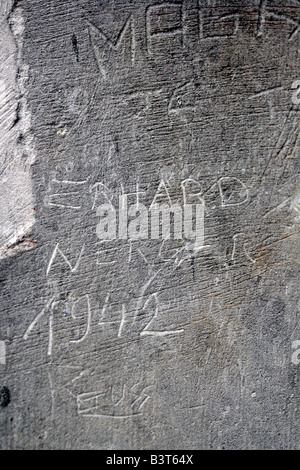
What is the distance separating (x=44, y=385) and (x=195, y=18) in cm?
173

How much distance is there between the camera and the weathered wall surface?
1871mm

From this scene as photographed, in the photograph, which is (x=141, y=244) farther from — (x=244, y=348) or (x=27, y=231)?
(x=244, y=348)

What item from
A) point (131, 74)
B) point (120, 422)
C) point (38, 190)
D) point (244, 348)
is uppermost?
point (131, 74)

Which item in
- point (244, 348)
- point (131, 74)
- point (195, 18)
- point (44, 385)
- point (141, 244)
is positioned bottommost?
point (44, 385)

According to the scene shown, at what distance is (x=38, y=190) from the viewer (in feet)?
6.29

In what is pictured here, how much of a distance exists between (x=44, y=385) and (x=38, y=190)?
873 millimetres

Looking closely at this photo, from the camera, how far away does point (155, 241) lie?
201cm

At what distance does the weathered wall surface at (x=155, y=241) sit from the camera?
1.87 m

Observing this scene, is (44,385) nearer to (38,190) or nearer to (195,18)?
(38,190)

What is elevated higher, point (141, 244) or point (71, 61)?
point (71, 61)

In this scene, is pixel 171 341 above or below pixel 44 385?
above
